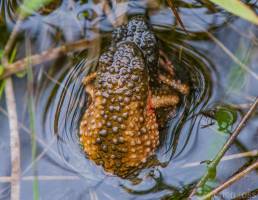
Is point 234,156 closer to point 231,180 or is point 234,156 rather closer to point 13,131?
point 231,180

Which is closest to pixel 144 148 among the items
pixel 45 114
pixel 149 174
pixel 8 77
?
pixel 149 174

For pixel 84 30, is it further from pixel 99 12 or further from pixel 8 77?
pixel 8 77

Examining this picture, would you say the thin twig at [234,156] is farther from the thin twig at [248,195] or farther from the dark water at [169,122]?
the thin twig at [248,195]

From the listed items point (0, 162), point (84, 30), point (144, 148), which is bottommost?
point (0, 162)

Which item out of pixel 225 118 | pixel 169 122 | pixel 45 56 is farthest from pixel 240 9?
pixel 45 56

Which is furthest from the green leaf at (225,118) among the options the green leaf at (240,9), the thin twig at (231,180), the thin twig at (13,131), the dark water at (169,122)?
the thin twig at (13,131)
